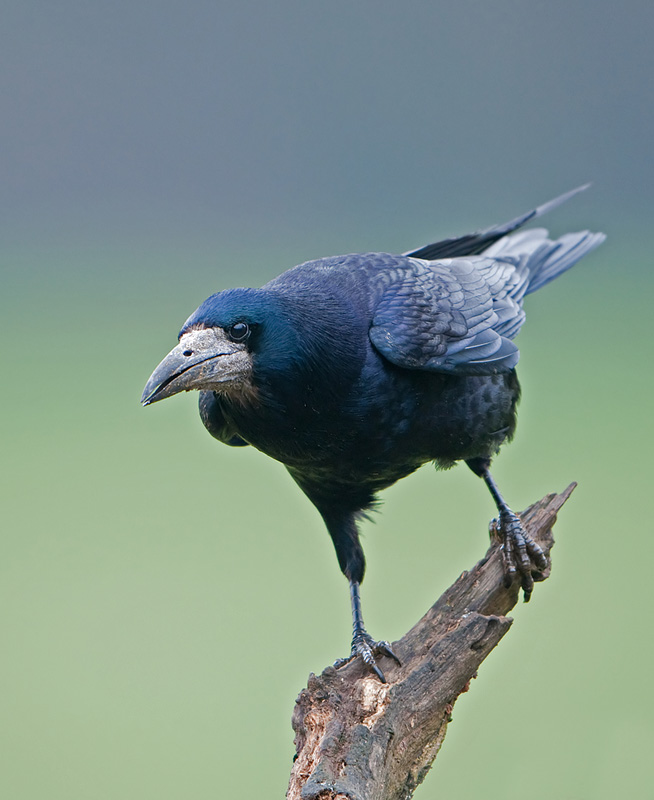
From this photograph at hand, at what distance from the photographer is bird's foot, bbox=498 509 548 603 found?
309 cm

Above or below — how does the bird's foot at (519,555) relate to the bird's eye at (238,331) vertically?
below

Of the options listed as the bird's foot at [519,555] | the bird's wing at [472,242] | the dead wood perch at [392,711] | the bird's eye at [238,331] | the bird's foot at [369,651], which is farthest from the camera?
the bird's wing at [472,242]

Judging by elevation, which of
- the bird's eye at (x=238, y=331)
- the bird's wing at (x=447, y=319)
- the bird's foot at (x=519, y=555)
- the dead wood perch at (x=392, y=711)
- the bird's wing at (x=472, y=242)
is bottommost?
the dead wood perch at (x=392, y=711)

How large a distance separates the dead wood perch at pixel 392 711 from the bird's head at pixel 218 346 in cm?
90

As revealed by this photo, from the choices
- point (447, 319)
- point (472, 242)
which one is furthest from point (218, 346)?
point (472, 242)

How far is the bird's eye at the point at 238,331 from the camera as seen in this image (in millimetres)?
2549

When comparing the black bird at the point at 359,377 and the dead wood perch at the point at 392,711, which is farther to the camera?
the black bird at the point at 359,377

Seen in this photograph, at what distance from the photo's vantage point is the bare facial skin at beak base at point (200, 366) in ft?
7.93

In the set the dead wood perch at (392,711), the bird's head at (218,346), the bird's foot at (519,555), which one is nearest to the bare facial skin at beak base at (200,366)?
the bird's head at (218,346)

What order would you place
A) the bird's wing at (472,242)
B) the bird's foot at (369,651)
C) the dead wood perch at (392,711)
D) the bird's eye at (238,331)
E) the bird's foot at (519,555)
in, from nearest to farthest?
the dead wood perch at (392,711)
the bird's eye at (238,331)
the bird's foot at (369,651)
the bird's foot at (519,555)
the bird's wing at (472,242)

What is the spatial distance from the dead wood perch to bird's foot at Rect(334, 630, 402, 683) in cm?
3

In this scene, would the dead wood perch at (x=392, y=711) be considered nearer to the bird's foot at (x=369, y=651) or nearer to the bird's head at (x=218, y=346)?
the bird's foot at (x=369, y=651)

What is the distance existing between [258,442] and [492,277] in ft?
4.20

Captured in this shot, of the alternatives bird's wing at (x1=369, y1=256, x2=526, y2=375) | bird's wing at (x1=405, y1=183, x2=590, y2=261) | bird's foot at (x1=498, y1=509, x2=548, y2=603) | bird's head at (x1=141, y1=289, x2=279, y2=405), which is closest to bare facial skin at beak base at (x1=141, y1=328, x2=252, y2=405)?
bird's head at (x1=141, y1=289, x2=279, y2=405)
